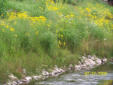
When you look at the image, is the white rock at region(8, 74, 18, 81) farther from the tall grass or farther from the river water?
the river water

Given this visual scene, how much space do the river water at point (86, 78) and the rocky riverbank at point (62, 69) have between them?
0.40 metres

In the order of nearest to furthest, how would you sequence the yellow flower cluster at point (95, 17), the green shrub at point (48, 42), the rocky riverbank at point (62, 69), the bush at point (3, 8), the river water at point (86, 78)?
1. the rocky riverbank at point (62, 69)
2. the river water at point (86, 78)
3. the green shrub at point (48, 42)
4. the bush at point (3, 8)
5. the yellow flower cluster at point (95, 17)

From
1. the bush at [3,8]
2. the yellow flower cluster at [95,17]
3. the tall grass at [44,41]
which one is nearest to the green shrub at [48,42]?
the tall grass at [44,41]

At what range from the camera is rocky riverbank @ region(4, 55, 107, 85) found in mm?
11291

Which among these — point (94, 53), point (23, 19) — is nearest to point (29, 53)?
point (23, 19)

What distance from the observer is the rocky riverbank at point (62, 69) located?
37.0ft

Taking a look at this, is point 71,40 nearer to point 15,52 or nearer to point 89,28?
point 89,28

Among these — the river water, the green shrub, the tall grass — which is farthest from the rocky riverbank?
the green shrub

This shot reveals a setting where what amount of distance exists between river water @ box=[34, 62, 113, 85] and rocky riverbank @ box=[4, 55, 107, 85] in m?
0.40

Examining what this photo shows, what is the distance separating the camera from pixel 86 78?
497 inches

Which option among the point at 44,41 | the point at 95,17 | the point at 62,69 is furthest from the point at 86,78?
the point at 95,17

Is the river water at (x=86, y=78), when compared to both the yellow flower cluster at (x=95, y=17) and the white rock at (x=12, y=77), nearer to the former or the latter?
the white rock at (x=12, y=77)

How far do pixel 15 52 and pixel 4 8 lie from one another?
13.5 feet

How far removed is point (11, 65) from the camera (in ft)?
38.1
